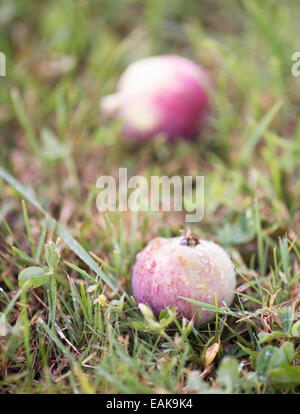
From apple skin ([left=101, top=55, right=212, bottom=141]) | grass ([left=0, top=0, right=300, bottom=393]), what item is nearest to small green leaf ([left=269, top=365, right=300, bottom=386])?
grass ([left=0, top=0, right=300, bottom=393])

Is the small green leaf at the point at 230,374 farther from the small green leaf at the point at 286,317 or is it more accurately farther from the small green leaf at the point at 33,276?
the small green leaf at the point at 33,276

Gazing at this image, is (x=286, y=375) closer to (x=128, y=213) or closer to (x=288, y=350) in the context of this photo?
(x=288, y=350)

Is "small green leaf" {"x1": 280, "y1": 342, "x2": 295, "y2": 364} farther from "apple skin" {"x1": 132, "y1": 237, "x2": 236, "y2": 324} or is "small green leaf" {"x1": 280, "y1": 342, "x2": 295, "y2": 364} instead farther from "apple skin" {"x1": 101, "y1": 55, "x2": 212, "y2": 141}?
"apple skin" {"x1": 101, "y1": 55, "x2": 212, "y2": 141}

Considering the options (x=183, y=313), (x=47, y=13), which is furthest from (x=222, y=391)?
(x=47, y=13)

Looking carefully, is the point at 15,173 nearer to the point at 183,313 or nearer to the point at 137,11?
the point at 183,313

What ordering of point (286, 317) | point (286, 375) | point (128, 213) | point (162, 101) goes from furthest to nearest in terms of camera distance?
point (162, 101)
point (128, 213)
point (286, 317)
point (286, 375)

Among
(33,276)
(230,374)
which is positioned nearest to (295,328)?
(230,374)
